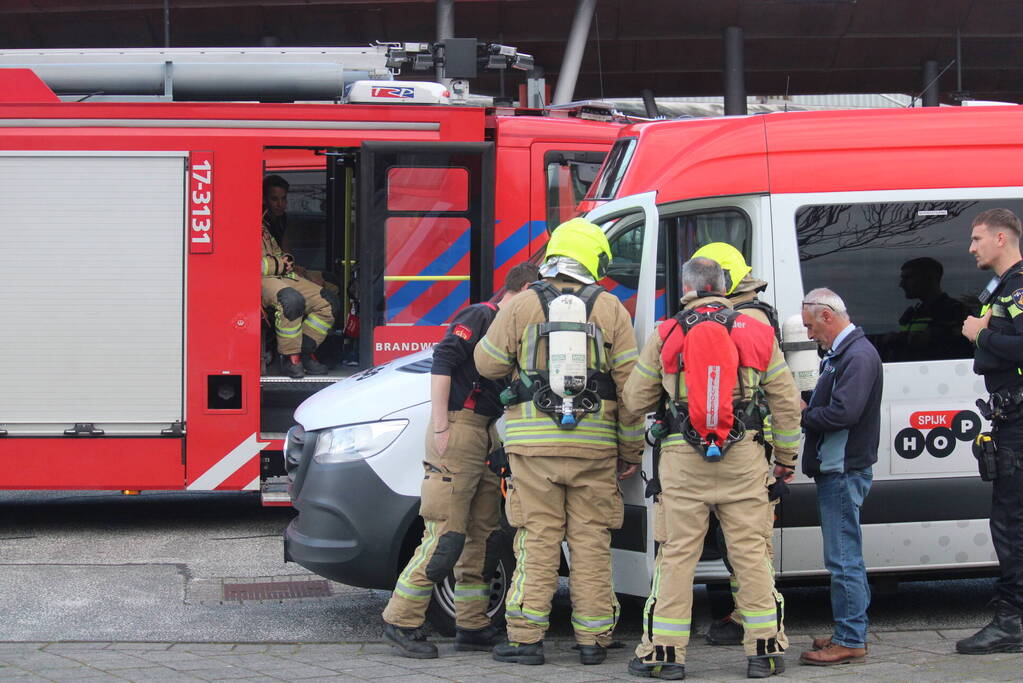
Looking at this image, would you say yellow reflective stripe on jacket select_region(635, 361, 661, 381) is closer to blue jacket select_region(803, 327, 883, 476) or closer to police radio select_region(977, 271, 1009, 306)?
blue jacket select_region(803, 327, 883, 476)

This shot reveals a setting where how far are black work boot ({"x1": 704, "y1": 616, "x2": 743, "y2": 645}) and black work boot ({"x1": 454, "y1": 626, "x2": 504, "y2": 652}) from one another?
3.15ft

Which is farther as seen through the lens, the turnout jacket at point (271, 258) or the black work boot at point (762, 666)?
the turnout jacket at point (271, 258)

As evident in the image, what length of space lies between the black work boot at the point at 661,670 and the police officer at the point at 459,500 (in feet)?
2.79

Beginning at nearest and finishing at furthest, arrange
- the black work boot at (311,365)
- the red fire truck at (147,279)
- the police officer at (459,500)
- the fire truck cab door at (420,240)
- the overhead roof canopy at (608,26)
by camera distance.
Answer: the police officer at (459,500)
the red fire truck at (147,279)
the fire truck cab door at (420,240)
the black work boot at (311,365)
the overhead roof canopy at (608,26)

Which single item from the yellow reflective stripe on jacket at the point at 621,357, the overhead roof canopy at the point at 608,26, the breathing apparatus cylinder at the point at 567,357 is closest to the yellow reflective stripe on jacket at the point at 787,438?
the yellow reflective stripe on jacket at the point at 621,357

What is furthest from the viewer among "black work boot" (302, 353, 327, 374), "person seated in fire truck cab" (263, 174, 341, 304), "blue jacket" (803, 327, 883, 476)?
"person seated in fire truck cab" (263, 174, 341, 304)

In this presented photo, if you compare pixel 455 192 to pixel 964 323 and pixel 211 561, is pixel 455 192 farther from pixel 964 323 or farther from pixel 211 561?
pixel 964 323

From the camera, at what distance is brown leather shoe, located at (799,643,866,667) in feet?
17.9

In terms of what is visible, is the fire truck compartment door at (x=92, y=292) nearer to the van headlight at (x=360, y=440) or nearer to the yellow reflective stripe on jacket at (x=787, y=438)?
the van headlight at (x=360, y=440)

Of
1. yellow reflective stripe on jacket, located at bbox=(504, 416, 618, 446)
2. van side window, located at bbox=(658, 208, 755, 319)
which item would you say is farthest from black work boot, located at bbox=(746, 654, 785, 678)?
van side window, located at bbox=(658, 208, 755, 319)

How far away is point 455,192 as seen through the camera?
9.25 m

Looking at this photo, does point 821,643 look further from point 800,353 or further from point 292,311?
point 292,311

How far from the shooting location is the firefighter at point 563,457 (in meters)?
5.44

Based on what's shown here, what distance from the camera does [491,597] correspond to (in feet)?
20.0
